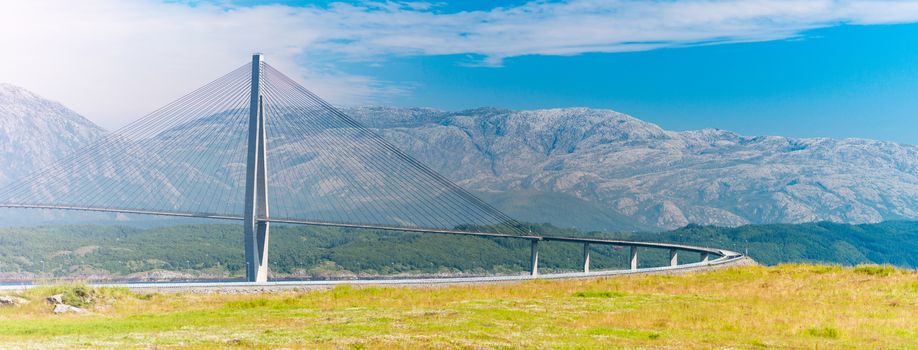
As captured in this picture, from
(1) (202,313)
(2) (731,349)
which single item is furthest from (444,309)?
(2) (731,349)

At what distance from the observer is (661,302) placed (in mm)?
51719

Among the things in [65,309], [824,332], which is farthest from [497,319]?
[65,309]

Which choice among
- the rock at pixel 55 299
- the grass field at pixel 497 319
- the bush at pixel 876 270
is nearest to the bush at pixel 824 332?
the grass field at pixel 497 319

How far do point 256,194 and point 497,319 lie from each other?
63889 mm

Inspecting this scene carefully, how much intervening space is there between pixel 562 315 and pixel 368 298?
17233 mm

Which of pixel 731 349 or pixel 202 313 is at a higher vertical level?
pixel 731 349

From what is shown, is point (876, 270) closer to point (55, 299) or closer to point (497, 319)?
point (497, 319)

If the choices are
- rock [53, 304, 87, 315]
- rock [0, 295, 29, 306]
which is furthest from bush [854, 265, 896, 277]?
rock [0, 295, 29, 306]

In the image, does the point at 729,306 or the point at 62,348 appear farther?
the point at 729,306

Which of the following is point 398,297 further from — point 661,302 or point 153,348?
point 153,348

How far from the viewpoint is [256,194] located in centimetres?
10175

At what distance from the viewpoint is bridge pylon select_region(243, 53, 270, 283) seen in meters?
98.9

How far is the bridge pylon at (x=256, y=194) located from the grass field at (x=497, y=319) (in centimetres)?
3783

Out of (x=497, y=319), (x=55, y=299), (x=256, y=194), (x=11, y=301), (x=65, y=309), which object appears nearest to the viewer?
(x=497, y=319)
